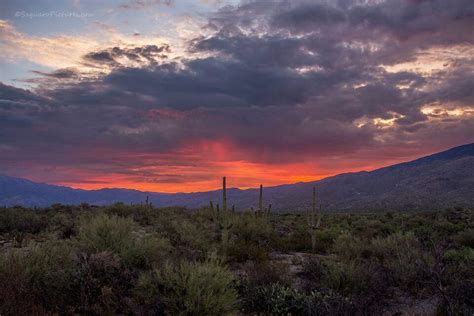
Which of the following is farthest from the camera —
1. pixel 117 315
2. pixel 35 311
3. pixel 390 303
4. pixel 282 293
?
pixel 390 303

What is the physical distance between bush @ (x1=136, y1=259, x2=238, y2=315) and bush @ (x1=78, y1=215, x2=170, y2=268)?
2.24 m

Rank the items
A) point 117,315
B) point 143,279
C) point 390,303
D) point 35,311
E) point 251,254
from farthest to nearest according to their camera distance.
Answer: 1. point 251,254
2. point 390,303
3. point 143,279
4. point 117,315
5. point 35,311

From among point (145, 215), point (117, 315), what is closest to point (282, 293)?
point (117, 315)

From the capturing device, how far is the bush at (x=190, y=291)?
912cm

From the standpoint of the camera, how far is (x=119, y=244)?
1254 cm

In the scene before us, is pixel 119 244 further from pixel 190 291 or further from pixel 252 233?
pixel 252 233

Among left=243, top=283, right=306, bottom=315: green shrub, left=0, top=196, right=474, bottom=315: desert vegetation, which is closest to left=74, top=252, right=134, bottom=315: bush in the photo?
left=0, top=196, right=474, bottom=315: desert vegetation

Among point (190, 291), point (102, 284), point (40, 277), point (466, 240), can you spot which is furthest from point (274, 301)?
point (466, 240)

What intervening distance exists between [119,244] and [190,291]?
4.20 meters

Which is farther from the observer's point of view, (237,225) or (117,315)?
(237,225)

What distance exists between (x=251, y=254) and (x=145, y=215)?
50.8 ft

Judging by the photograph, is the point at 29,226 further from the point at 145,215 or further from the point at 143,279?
the point at 143,279

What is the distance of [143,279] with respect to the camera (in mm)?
9820

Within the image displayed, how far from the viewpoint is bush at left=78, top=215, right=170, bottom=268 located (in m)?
12.2
